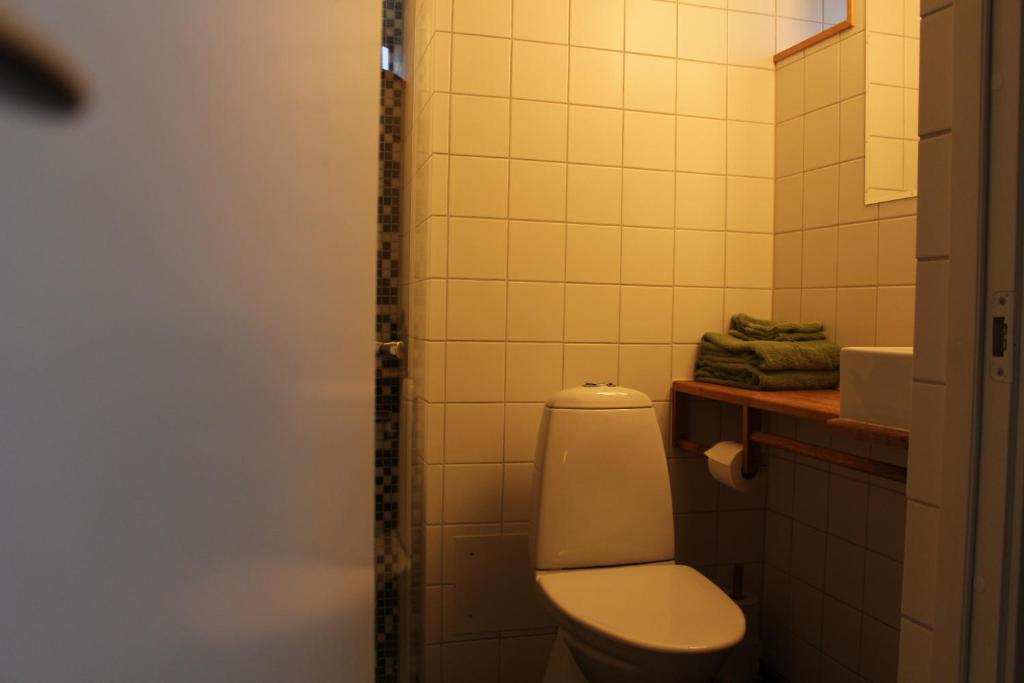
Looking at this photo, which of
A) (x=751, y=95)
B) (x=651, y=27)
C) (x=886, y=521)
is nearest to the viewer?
(x=886, y=521)

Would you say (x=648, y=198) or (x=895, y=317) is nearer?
(x=895, y=317)

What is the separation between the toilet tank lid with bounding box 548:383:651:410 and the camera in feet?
5.40

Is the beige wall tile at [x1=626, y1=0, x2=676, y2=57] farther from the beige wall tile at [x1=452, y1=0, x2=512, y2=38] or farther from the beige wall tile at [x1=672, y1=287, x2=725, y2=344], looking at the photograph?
the beige wall tile at [x1=672, y1=287, x2=725, y2=344]

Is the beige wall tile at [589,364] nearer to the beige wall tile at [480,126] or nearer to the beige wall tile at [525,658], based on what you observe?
the beige wall tile at [480,126]

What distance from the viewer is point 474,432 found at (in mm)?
1781

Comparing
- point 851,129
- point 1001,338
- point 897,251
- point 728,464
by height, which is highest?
point 851,129

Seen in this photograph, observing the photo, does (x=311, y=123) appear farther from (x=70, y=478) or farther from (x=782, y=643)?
(x=782, y=643)

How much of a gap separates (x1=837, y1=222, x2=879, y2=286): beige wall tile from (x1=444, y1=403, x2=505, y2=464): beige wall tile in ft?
3.14

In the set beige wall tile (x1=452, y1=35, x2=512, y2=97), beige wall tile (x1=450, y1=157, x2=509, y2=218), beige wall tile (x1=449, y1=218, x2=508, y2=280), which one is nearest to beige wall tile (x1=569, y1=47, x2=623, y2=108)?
beige wall tile (x1=452, y1=35, x2=512, y2=97)

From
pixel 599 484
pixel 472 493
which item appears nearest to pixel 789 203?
pixel 599 484

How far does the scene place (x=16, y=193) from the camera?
0.06 m

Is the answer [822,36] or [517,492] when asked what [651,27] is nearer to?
[822,36]

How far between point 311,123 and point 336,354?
0.24ft

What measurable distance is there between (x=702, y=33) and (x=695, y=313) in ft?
2.60
